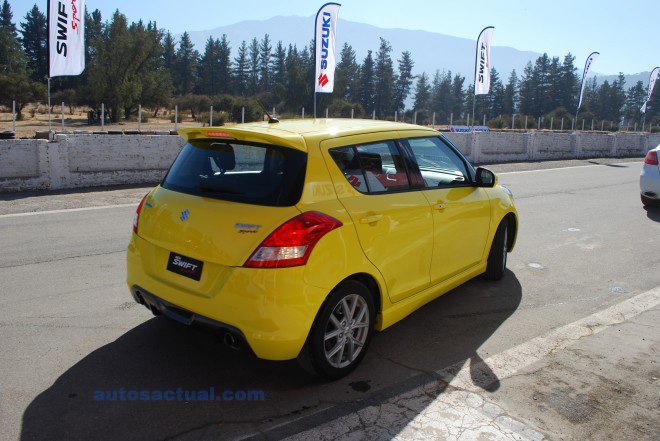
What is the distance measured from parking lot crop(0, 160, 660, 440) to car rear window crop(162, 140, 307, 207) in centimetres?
124

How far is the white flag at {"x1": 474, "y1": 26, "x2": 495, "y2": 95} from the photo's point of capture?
84.1 feet

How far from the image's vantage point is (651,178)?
416 inches

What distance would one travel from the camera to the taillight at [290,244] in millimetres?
3197

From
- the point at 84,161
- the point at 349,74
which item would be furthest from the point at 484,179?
the point at 349,74

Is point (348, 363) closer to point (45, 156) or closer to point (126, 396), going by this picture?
point (126, 396)

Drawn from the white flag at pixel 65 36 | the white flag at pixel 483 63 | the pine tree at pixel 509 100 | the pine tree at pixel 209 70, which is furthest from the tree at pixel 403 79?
the white flag at pixel 65 36

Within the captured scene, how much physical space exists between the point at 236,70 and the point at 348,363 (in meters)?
109

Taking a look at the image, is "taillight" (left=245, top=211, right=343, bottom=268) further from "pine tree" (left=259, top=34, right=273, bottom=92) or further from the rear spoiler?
"pine tree" (left=259, top=34, right=273, bottom=92)

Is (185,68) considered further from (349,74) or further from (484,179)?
(484,179)

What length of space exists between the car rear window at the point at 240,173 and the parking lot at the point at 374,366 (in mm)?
1240

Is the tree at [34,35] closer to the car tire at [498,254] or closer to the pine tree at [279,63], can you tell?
the pine tree at [279,63]

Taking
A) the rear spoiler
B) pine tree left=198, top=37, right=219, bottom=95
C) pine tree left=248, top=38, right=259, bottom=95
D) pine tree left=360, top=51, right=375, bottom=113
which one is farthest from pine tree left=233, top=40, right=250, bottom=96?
the rear spoiler

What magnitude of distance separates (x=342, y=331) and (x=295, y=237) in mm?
791

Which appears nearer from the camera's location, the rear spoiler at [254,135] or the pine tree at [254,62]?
the rear spoiler at [254,135]
